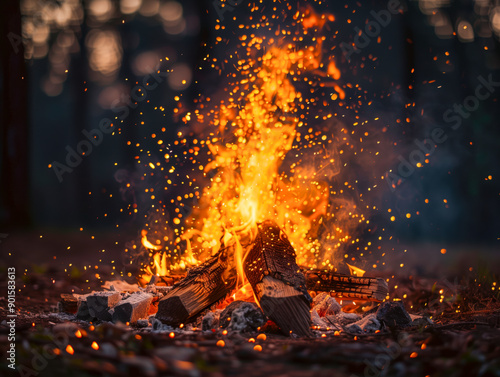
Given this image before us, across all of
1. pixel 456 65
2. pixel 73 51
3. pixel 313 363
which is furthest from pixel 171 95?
pixel 313 363

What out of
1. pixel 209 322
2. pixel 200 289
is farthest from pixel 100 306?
pixel 209 322

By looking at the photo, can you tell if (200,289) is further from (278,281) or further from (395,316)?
(395,316)

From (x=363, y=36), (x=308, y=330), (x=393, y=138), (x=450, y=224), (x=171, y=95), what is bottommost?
(x=450, y=224)

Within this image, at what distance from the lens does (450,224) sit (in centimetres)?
974

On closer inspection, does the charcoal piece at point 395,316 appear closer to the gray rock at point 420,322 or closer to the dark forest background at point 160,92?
the gray rock at point 420,322

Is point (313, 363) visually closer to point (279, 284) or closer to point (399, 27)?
point (279, 284)

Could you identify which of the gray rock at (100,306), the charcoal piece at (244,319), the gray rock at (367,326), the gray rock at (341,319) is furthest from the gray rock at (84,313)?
the gray rock at (367,326)

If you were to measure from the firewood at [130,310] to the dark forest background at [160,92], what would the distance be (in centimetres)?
456

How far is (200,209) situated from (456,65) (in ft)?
24.4

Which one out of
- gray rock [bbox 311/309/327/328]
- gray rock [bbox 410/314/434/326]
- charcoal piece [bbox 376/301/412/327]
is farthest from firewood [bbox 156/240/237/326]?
gray rock [bbox 410/314/434/326]

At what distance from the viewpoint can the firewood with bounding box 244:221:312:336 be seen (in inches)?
132

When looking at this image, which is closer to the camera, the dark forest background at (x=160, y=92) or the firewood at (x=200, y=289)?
the firewood at (x=200, y=289)

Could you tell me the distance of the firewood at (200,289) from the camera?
3.65 metres

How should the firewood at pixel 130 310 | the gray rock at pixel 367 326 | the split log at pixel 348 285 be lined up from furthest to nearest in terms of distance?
the split log at pixel 348 285 < the firewood at pixel 130 310 < the gray rock at pixel 367 326
